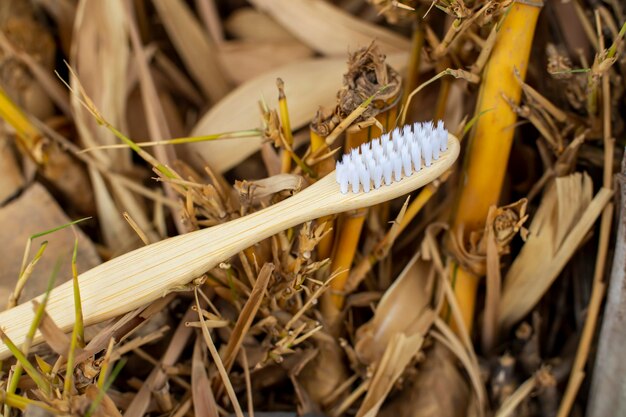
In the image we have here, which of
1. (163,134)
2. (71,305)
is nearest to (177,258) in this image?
(71,305)

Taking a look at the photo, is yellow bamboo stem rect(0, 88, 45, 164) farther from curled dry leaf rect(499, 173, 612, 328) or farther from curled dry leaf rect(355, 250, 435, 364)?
curled dry leaf rect(499, 173, 612, 328)

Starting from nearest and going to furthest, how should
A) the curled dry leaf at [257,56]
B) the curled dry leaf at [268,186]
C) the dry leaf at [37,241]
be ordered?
the curled dry leaf at [268,186] → the dry leaf at [37,241] → the curled dry leaf at [257,56]

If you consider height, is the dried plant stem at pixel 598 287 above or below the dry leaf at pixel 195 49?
below

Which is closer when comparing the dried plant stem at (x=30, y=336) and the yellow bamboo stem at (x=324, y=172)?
the dried plant stem at (x=30, y=336)

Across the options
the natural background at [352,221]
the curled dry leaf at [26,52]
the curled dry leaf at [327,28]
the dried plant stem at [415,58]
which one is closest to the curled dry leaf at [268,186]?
the natural background at [352,221]

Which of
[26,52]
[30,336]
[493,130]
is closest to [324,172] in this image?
[493,130]

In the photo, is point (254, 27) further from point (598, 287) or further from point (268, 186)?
point (598, 287)

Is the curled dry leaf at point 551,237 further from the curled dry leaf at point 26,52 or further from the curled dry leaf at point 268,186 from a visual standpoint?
the curled dry leaf at point 26,52
